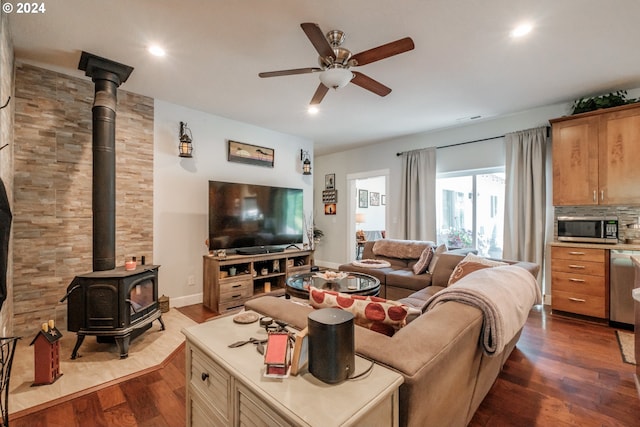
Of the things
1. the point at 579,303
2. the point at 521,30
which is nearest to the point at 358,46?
the point at 521,30

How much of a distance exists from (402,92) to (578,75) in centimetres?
176

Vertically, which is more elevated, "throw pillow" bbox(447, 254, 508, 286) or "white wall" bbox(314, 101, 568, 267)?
"white wall" bbox(314, 101, 568, 267)

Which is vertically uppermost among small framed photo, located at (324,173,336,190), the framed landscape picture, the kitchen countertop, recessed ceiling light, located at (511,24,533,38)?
recessed ceiling light, located at (511,24,533,38)

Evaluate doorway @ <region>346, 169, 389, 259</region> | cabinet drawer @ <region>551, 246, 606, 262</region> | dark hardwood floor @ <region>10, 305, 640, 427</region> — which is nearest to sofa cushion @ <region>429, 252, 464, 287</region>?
dark hardwood floor @ <region>10, 305, 640, 427</region>

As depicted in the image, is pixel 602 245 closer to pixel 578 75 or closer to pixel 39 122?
pixel 578 75

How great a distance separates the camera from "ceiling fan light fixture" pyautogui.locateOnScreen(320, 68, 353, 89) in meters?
2.11

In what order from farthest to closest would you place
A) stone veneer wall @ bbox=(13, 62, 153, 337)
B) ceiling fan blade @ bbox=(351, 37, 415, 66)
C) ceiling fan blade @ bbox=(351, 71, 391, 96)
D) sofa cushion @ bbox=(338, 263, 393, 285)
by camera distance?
sofa cushion @ bbox=(338, 263, 393, 285)
stone veneer wall @ bbox=(13, 62, 153, 337)
ceiling fan blade @ bbox=(351, 71, 391, 96)
ceiling fan blade @ bbox=(351, 37, 415, 66)

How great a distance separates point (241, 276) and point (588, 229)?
429cm

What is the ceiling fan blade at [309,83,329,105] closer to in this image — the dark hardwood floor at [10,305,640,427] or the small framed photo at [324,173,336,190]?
the dark hardwood floor at [10,305,640,427]

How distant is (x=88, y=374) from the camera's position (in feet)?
7.00

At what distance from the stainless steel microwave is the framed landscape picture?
422 centimetres

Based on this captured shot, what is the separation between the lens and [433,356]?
98 cm

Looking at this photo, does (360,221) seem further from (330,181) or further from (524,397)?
(524,397)

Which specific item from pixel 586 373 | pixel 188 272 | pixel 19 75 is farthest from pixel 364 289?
pixel 19 75
